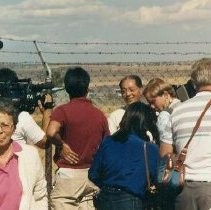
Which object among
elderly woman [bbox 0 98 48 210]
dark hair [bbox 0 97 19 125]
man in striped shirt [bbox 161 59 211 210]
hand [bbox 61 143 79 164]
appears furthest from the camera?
hand [bbox 61 143 79 164]

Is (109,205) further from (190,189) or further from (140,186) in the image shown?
(190,189)

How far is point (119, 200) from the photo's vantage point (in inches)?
187

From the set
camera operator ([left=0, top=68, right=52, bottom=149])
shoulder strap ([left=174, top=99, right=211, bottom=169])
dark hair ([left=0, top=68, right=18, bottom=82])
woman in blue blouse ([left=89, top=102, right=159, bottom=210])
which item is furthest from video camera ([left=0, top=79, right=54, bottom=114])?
shoulder strap ([left=174, top=99, right=211, bottom=169])

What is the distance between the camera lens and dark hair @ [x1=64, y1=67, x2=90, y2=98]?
5.41 meters

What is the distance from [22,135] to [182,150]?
61.3 inches

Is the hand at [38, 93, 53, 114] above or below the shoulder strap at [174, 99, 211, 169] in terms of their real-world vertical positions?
above

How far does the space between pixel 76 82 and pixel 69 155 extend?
0.62 meters

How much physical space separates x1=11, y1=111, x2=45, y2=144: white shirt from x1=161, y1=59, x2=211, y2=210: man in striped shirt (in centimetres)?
132

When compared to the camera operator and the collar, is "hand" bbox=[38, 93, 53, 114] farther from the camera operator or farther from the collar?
the collar

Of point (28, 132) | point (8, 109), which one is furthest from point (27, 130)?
point (8, 109)

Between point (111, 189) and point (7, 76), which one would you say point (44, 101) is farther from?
point (111, 189)

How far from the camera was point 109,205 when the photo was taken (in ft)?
15.7

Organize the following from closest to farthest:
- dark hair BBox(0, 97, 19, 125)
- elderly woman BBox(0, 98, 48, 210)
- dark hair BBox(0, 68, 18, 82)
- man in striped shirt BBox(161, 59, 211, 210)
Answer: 1. elderly woman BBox(0, 98, 48, 210)
2. dark hair BBox(0, 97, 19, 125)
3. man in striped shirt BBox(161, 59, 211, 210)
4. dark hair BBox(0, 68, 18, 82)

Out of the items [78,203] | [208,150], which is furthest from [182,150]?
[78,203]
